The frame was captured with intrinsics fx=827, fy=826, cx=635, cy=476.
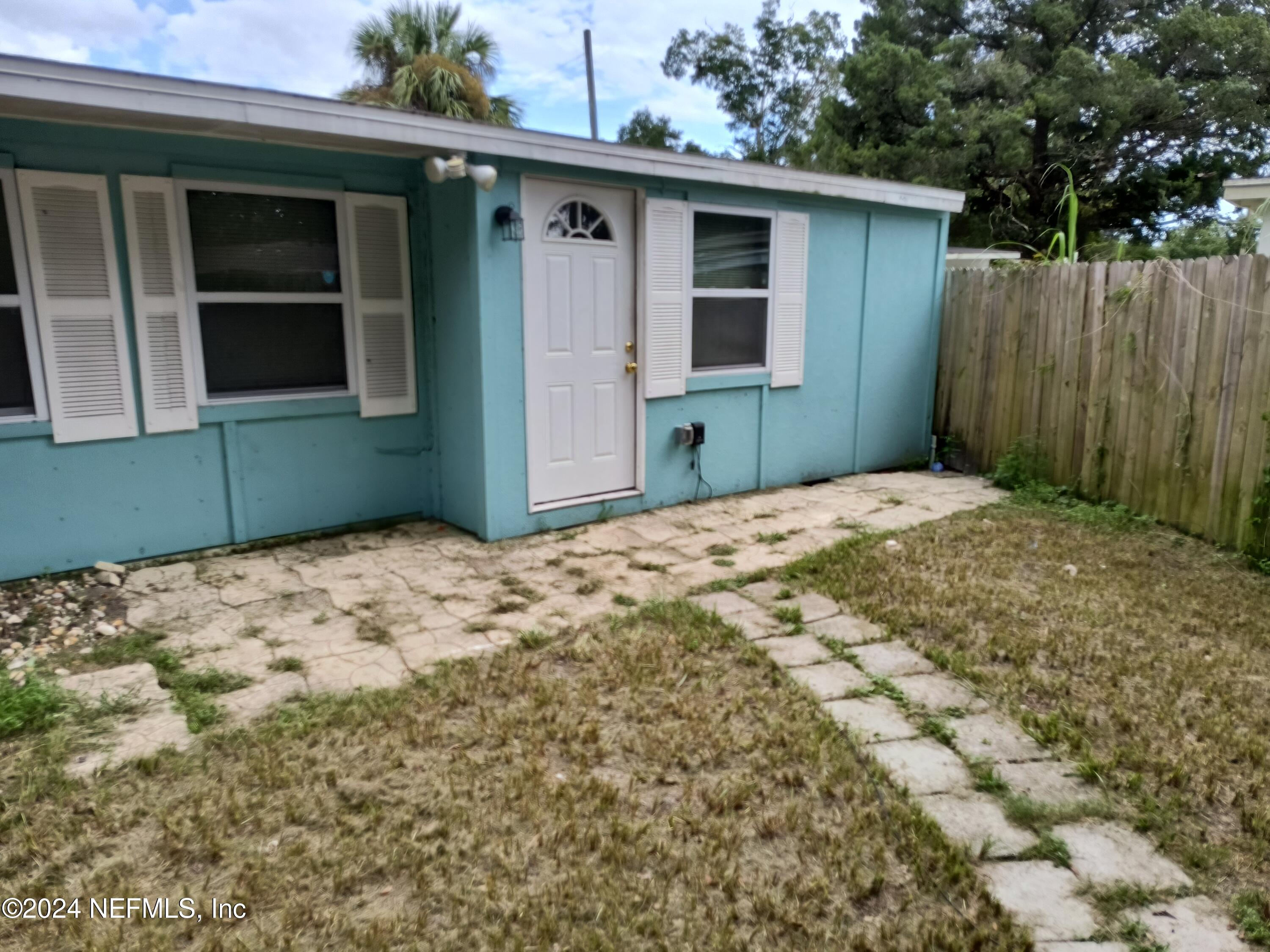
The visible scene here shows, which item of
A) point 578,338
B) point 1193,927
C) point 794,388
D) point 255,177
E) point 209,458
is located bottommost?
point 1193,927

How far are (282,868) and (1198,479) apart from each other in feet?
17.3

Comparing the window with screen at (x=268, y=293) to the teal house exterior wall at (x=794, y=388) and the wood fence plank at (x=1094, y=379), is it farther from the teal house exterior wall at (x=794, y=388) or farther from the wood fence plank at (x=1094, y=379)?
the wood fence plank at (x=1094, y=379)

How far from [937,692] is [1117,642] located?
0.99 metres

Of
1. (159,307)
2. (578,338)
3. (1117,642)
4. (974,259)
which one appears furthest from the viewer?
(974,259)

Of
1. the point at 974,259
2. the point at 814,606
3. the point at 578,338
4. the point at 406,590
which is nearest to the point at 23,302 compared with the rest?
the point at 406,590

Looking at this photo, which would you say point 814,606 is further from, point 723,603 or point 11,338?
point 11,338

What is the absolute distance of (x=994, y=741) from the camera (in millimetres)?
2777

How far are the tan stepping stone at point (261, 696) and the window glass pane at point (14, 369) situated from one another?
204 cm

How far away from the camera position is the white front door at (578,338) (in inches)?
189

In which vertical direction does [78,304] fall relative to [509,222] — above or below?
below

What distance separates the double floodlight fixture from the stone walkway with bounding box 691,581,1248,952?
242 centimetres

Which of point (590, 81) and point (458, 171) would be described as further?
point (590, 81)

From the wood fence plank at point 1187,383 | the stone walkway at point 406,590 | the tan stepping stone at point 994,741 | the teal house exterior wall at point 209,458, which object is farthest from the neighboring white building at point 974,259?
the tan stepping stone at point 994,741

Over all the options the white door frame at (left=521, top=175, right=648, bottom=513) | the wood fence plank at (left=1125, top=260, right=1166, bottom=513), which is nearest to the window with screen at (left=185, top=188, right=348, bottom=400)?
the white door frame at (left=521, top=175, right=648, bottom=513)
